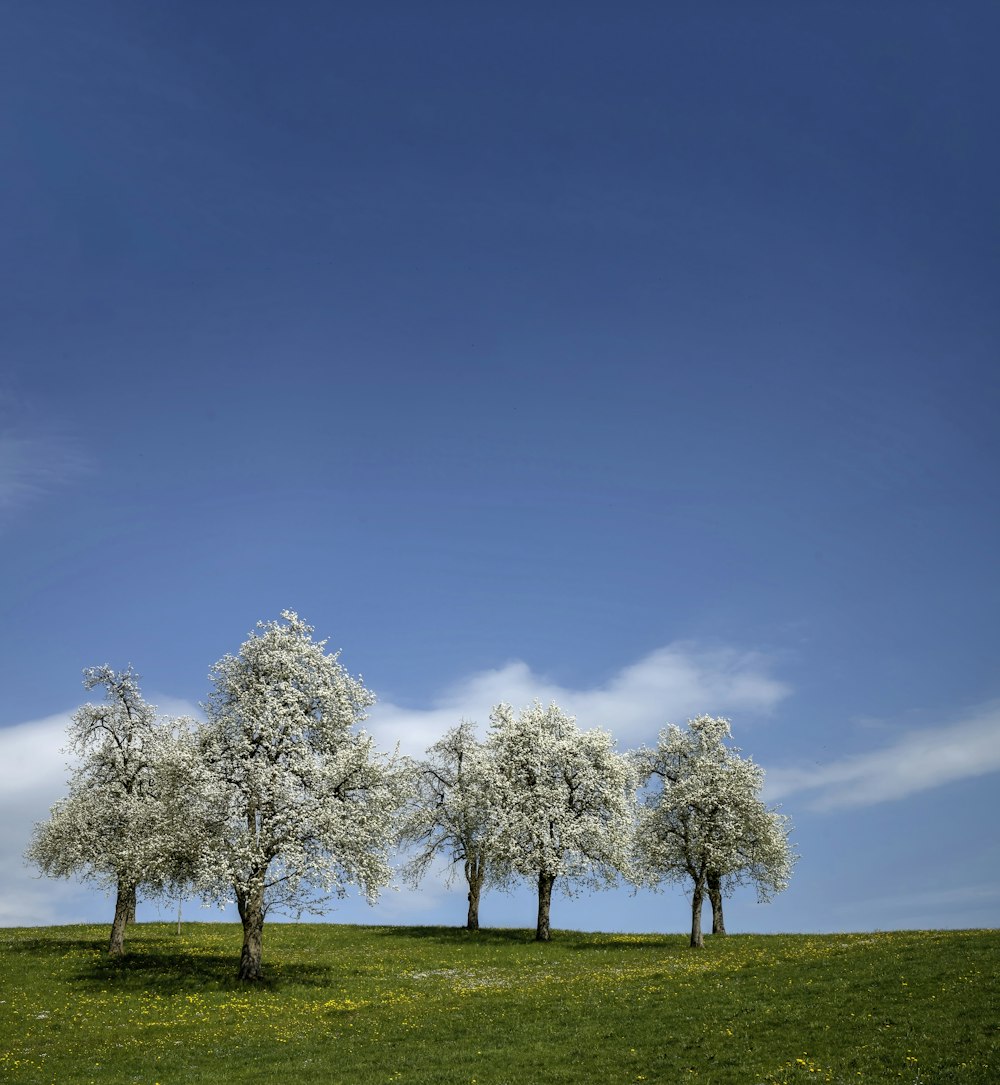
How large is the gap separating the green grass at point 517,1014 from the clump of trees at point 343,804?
5100 millimetres

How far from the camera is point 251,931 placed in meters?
47.1

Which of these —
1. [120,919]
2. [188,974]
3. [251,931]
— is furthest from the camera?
[120,919]

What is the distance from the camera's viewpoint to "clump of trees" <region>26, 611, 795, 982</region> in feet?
154

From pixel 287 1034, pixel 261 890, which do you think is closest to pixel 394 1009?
pixel 287 1034

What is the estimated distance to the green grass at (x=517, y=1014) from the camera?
29.5 meters

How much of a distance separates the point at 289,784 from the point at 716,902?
1500 inches

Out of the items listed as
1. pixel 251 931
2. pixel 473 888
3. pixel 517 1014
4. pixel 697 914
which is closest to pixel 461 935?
pixel 473 888

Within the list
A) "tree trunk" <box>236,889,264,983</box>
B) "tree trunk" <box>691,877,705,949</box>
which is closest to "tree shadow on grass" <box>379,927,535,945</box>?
"tree trunk" <box>691,877,705,949</box>

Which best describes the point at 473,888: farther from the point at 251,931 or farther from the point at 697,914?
the point at 251,931

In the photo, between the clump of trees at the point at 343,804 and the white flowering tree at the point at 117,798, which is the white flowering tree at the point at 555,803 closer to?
the clump of trees at the point at 343,804

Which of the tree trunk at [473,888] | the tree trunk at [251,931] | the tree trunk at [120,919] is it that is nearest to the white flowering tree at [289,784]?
the tree trunk at [251,931]

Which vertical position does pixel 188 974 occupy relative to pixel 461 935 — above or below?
Answer: above

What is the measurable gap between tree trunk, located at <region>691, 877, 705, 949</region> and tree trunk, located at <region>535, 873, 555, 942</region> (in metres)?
10.9

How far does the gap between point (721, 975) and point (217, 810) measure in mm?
26855
